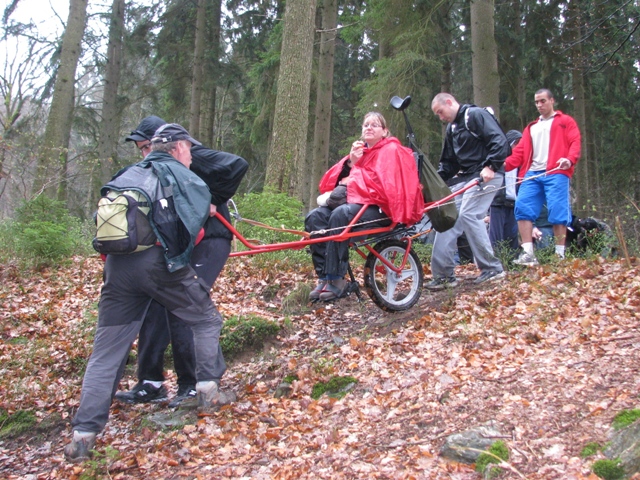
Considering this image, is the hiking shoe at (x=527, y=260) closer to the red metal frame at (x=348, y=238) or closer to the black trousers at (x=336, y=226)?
the red metal frame at (x=348, y=238)

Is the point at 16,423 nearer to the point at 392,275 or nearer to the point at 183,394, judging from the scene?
the point at 183,394

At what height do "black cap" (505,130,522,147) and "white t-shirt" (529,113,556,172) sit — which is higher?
"black cap" (505,130,522,147)

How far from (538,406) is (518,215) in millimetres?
3808

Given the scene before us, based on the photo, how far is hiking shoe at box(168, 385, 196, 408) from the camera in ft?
15.8

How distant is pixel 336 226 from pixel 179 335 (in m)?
1.85

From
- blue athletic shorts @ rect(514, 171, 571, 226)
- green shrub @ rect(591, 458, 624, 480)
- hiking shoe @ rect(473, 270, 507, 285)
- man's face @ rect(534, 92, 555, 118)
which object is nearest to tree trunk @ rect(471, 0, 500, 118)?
man's face @ rect(534, 92, 555, 118)

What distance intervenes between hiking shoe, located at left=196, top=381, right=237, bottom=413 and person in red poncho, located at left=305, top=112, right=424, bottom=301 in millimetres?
1814

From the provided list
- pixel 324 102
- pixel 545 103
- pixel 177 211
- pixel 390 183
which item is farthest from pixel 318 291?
pixel 324 102

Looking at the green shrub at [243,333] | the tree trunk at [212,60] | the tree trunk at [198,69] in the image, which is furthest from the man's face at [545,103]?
the tree trunk at [212,60]

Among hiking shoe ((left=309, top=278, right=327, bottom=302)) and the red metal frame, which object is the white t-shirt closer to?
the red metal frame

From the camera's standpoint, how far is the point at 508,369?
4250mm

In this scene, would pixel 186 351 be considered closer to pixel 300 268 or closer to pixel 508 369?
pixel 508 369

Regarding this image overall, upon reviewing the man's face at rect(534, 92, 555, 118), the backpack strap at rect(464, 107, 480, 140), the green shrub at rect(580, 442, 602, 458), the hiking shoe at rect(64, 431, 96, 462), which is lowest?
the hiking shoe at rect(64, 431, 96, 462)

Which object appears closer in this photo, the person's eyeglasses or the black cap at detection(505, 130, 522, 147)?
the person's eyeglasses
